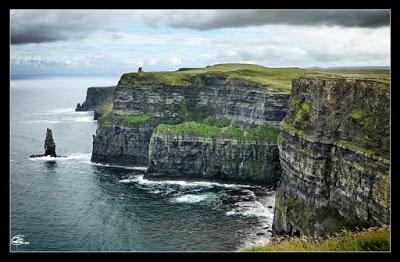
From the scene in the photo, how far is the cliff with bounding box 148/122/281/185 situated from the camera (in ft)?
320

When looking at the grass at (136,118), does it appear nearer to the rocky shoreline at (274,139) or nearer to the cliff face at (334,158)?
Result: the rocky shoreline at (274,139)

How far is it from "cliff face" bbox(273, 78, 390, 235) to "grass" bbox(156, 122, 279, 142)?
35123 mm

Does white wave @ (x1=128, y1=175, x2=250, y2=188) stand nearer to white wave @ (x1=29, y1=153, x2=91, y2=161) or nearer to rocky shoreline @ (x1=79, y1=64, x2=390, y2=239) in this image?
rocky shoreline @ (x1=79, y1=64, x2=390, y2=239)

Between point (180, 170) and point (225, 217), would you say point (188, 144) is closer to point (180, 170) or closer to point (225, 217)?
point (180, 170)

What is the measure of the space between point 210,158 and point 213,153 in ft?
3.70

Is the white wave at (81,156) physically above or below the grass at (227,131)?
below

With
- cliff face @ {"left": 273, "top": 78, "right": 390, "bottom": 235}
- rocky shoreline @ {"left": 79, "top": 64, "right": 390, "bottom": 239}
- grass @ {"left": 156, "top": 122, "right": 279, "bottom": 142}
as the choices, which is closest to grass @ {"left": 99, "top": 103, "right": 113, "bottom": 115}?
rocky shoreline @ {"left": 79, "top": 64, "right": 390, "bottom": 239}

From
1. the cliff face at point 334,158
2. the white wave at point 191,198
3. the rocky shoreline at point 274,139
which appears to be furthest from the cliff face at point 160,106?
the cliff face at point 334,158

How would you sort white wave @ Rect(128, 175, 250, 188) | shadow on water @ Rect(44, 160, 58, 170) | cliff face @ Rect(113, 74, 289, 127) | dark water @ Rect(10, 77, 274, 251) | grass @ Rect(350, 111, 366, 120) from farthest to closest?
1. cliff face @ Rect(113, 74, 289, 127)
2. shadow on water @ Rect(44, 160, 58, 170)
3. white wave @ Rect(128, 175, 250, 188)
4. dark water @ Rect(10, 77, 274, 251)
5. grass @ Rect(350, 111, 366, 120)

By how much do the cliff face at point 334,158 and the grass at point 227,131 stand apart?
115 ft

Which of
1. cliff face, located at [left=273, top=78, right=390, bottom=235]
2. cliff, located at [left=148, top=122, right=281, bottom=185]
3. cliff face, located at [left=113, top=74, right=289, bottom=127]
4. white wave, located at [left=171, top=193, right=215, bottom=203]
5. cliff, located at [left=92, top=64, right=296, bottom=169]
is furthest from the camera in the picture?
cliff face, located at [left=113, top=74, right=289, bottom=127]

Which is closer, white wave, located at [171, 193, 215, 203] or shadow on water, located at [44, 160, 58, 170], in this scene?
white wave, located at [171, 193, 215, 203]

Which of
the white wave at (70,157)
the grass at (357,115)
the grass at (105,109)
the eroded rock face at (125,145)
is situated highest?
the grass at (105,109)

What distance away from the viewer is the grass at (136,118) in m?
116
